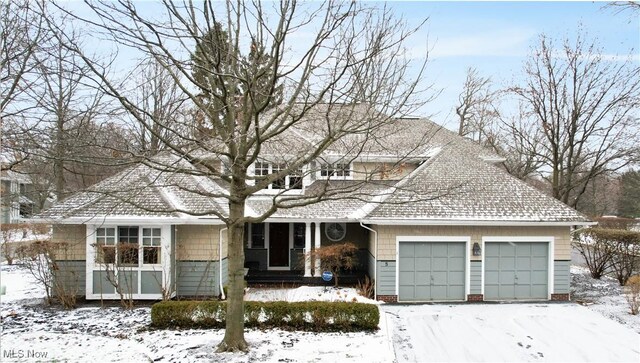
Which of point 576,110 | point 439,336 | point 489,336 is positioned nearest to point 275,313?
point 439,336

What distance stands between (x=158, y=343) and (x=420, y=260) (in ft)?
25.7

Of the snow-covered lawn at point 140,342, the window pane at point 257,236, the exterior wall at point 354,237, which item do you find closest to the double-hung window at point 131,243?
the snow-covered lawn at point 140,342

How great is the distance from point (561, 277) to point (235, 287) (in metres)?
10.4

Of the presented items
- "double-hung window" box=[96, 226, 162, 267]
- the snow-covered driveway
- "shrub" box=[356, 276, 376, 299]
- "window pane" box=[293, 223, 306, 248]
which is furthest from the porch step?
"double-hung window" box=[96, 226, 162, 267]

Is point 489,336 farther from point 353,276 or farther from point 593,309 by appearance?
point 353,276

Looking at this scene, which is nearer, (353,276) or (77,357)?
(77,357)

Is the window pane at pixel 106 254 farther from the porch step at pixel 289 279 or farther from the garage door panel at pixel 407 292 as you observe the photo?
the garage door panel at pixel 407 292

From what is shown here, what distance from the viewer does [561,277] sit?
13469 mm

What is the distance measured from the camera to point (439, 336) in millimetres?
9969

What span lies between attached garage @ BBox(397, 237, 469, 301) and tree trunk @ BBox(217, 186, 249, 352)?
6076 mm

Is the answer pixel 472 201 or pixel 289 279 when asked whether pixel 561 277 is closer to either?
pixel 472 201

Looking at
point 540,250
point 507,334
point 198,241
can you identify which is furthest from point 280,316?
point 540,250

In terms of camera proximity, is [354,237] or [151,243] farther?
[354,237]

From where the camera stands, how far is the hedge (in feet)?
33.0
